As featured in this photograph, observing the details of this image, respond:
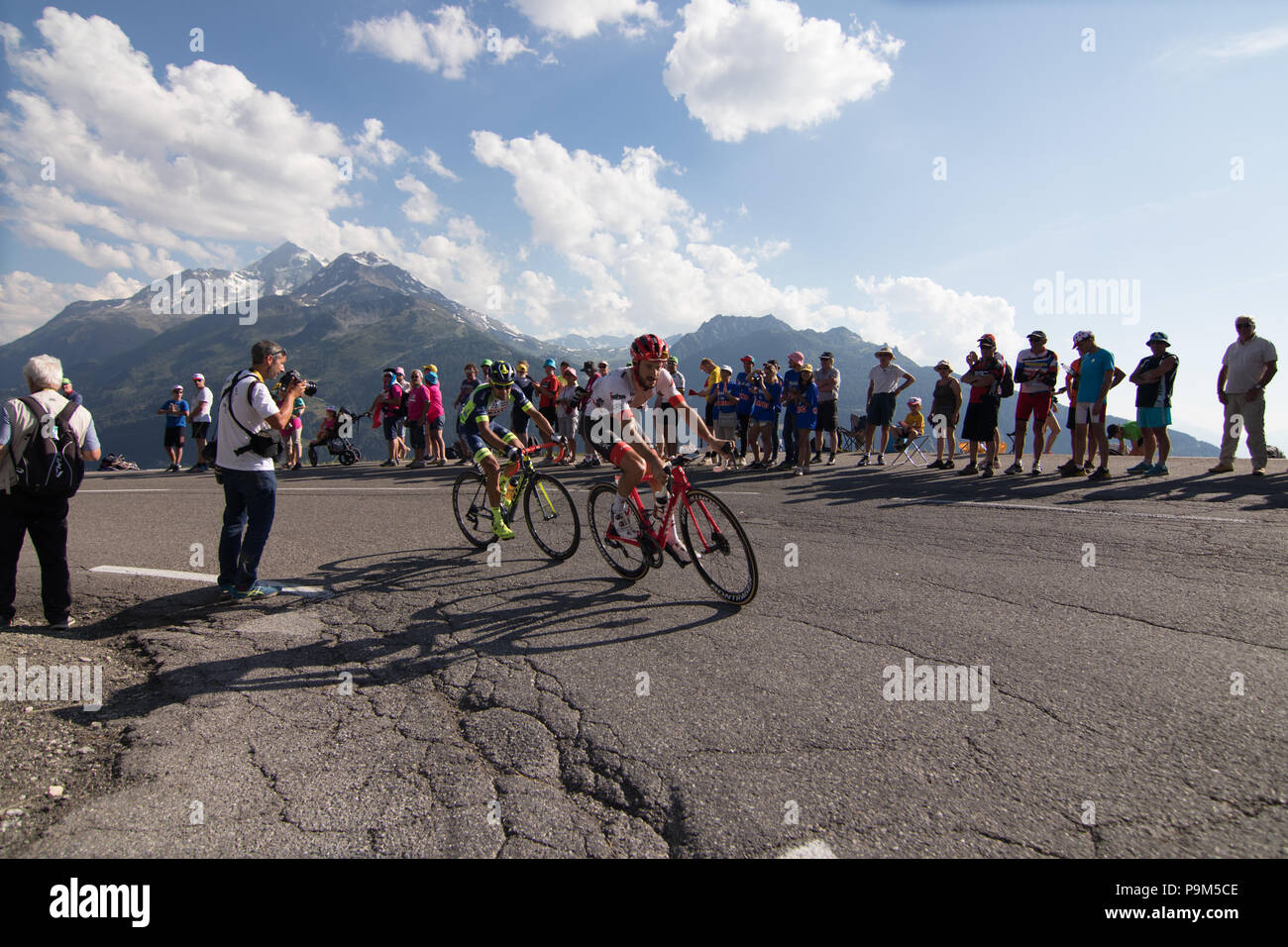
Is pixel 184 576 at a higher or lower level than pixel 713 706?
higher

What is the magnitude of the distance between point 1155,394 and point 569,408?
11516 mm

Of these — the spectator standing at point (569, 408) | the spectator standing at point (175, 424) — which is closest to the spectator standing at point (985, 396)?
the spectator standing at point (569, 408)

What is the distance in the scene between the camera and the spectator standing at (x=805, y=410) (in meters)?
12.4

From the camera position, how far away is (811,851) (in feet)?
7.07

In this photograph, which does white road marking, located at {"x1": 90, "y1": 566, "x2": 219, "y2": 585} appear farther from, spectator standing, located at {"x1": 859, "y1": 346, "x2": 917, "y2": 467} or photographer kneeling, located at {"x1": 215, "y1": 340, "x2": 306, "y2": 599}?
spectator standing, located at {"x1": 859, "y1": 346, "x2": 917, "y2": 467}

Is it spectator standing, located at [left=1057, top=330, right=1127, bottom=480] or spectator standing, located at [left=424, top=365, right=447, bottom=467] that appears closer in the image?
spectator standing, located at [left=1057, top=330, right=1127, bottom=480]

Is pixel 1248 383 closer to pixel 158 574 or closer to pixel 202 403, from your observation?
pixel 158 574

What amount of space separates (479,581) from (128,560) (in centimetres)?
402

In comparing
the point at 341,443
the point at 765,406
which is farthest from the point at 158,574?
the point at 341,443

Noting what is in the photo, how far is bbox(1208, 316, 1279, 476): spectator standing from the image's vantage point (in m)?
9.29

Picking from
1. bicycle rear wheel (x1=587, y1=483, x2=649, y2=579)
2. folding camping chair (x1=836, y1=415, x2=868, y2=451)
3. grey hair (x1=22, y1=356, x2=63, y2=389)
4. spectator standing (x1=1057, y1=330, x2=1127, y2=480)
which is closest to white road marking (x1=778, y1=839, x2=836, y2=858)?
bicycle rear wheel (x1=587, y1=483, x2=649, y2=579)

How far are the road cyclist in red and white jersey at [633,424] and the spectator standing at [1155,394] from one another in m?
8.73

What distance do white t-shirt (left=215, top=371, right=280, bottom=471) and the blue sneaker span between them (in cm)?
99
